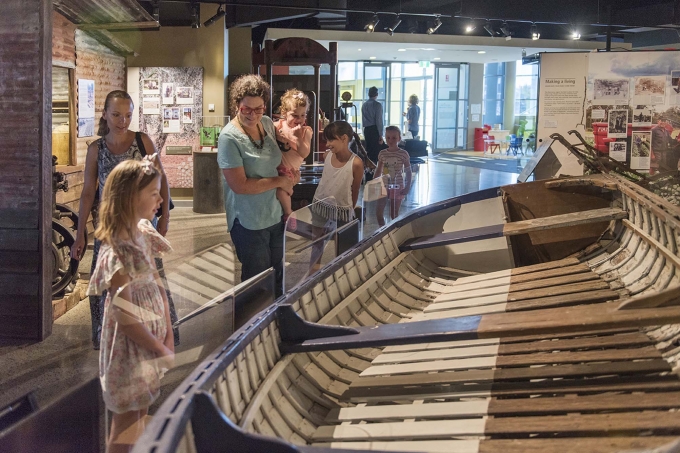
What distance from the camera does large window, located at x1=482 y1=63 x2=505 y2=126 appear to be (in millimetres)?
30250

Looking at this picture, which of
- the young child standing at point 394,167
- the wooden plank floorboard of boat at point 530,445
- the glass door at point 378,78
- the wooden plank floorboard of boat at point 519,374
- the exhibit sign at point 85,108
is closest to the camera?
the wooden plank floorboard of boat at point 530,445

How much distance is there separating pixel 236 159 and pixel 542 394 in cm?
202

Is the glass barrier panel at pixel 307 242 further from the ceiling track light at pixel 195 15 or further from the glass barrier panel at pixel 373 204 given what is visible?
the ceiling track light at pixel 195 15

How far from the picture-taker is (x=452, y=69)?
92.3 ft

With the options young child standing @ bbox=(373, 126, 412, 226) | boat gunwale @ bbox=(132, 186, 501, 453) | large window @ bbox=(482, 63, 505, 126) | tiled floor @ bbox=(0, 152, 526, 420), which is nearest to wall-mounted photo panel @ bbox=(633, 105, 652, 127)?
young child standing @ bbox=(373, 126, 412, 226)

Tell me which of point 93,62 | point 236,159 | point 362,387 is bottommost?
point 362,387

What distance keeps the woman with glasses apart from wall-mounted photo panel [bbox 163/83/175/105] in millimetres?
8071

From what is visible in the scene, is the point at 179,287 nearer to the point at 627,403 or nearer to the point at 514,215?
the point at 627,403

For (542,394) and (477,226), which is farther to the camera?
(477,226)

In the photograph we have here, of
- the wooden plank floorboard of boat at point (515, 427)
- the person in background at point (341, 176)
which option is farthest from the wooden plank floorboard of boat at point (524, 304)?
the wooden plank floorboard of boat at point (515, 427)

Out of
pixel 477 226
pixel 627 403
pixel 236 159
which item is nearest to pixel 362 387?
pixel 627 403

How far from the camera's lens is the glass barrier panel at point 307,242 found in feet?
14.4

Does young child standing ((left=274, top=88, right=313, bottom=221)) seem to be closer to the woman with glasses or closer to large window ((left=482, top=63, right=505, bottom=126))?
the woman with glasses

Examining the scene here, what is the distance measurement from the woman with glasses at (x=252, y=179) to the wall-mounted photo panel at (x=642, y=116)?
6313mm
